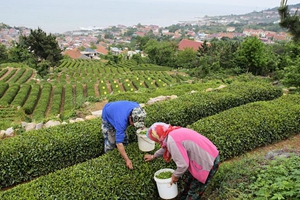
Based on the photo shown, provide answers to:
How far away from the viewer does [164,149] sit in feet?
10.1

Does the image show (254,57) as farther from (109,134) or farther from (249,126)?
(109,134)

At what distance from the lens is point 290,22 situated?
12.6ft

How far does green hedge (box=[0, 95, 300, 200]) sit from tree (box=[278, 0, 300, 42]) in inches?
75.1

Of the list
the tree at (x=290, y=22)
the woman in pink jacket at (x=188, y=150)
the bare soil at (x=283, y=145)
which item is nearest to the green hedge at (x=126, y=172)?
the bare soil at (x=283, y=145)

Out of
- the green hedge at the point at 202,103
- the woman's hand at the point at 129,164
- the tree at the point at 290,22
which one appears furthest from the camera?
the green hedge at the point at 202,103

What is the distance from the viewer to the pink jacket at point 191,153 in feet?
8.96

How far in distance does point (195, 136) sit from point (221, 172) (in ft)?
4.01

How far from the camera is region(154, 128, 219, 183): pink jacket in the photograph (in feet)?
8.96

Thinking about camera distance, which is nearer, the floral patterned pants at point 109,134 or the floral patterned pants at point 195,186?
the floral patterned pants at point 195,186

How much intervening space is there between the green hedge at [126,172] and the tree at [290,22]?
6.26 ft

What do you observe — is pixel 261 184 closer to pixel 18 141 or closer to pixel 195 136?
pixel 195 136

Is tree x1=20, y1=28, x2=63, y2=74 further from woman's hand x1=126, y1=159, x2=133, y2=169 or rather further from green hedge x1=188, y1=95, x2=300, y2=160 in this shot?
woman's hand x1=126, y1=159, x2=133, y2=169

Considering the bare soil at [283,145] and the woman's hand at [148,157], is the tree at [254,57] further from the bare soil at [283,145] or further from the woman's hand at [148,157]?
the woman's hand at [148,157]

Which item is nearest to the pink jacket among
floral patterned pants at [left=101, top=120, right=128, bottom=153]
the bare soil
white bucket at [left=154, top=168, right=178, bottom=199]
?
white bucket at [left=154, top=168, right=178, bottom=199]
